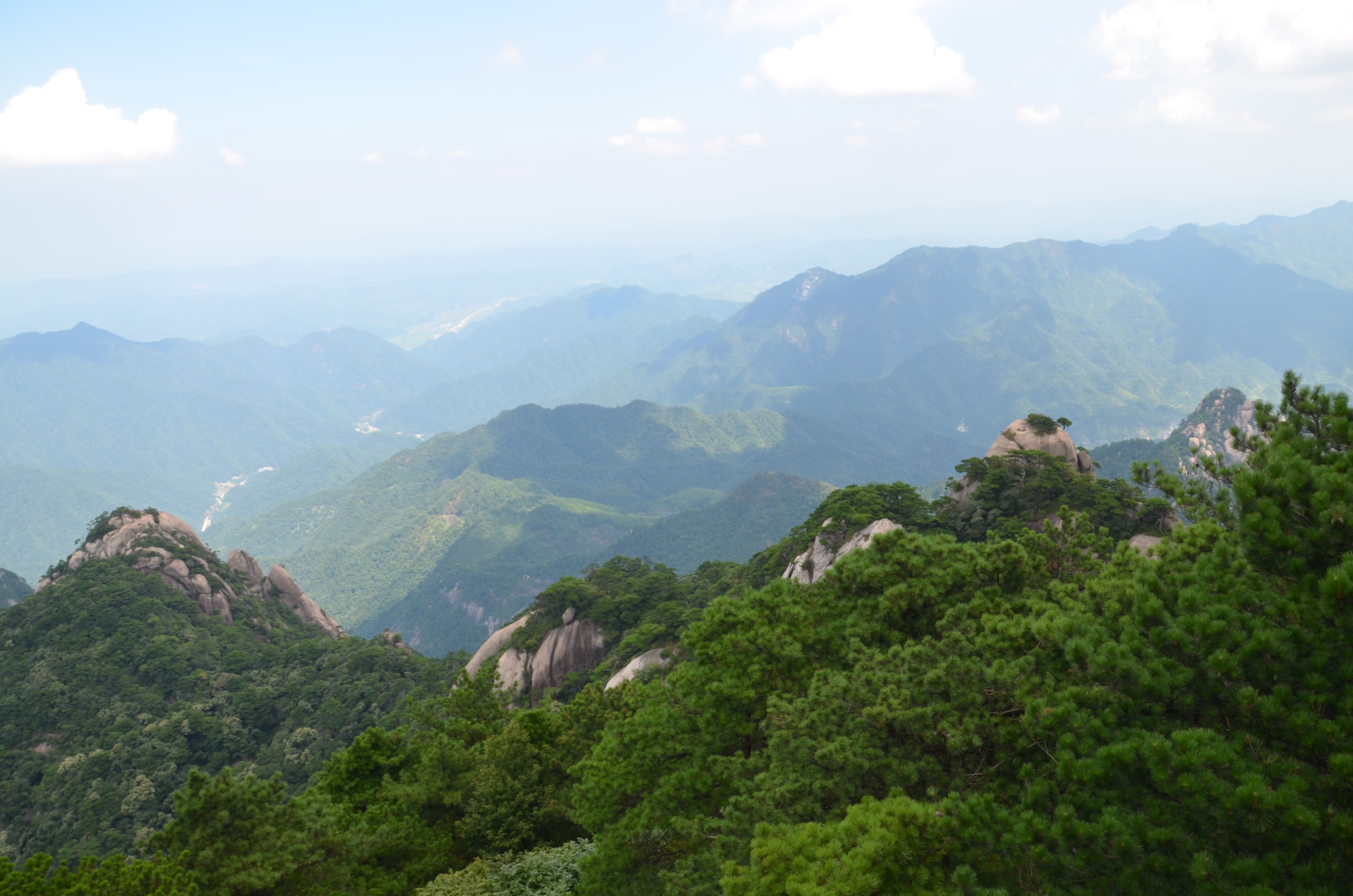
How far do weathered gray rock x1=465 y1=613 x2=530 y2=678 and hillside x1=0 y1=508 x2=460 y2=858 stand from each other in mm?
4574

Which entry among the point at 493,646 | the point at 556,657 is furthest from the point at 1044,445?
the point at 493,646

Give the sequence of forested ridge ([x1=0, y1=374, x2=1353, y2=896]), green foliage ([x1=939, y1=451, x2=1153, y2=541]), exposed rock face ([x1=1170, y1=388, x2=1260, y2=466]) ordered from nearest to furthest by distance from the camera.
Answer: forested ridge ([x1=0, y1=374, x2=1353, y2=896]), green foliage ([x1=939, y1=451, x2=1153, y2=541]), exposed rock face ([x1=1170, y1=388, x2=1260, y2=466])

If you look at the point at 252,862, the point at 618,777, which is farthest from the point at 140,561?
the point at 618,777

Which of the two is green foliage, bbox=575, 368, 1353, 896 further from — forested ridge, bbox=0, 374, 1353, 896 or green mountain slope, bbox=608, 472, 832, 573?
green mountain slope, bbox=608, 472, 832, 573

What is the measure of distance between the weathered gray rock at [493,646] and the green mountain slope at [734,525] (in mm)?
Result: 93319

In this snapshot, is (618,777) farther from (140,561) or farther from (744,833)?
(140,561)

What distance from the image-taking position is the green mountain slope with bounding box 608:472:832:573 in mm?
159625

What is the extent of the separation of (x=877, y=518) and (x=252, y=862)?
34.5 meters

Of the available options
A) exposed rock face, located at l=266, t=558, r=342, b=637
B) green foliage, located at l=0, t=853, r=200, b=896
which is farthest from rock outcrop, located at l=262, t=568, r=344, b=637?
green foliage, located at l=0, t=853, r=200, b=896

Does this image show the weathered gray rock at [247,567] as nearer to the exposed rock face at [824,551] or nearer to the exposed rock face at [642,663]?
the exposed rock face at [642,663]

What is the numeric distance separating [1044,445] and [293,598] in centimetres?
8647

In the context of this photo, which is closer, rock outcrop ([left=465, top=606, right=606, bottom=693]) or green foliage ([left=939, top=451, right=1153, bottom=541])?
→ green foliage ([left=939, top=451, right=1153, bottom=541])

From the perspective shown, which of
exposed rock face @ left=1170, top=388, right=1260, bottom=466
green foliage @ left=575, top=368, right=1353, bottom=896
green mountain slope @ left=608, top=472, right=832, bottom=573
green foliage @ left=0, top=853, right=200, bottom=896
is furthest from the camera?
green mountain slope @ left=608, top=472, right=832, bottom=573

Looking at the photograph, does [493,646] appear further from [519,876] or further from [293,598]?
[293,598]
